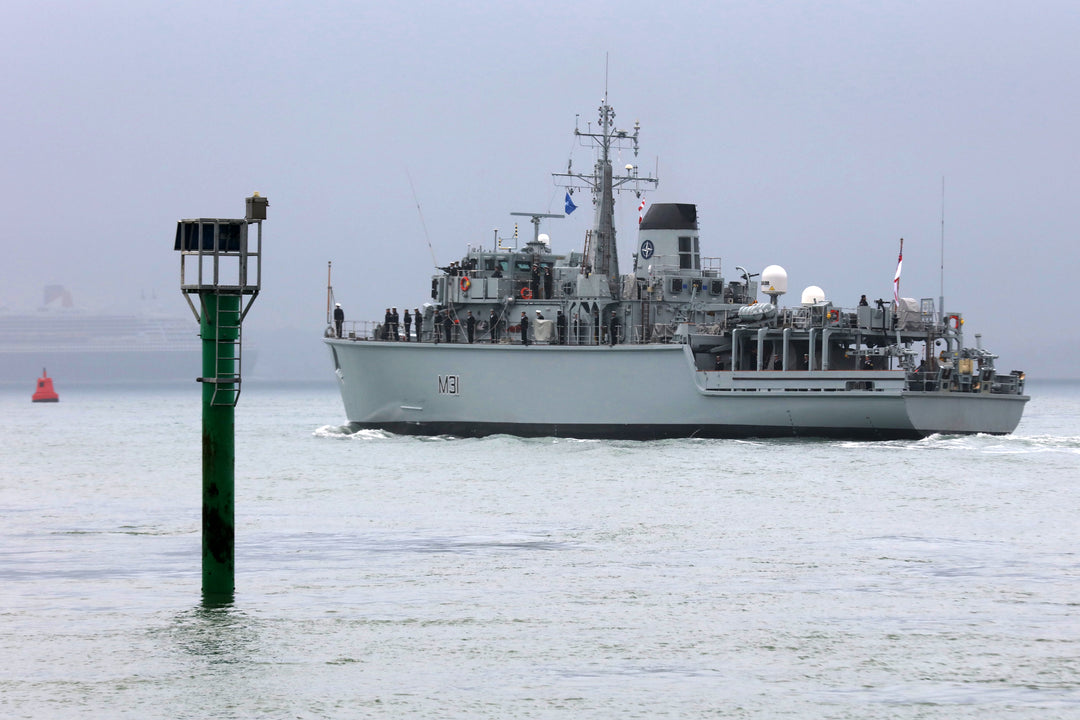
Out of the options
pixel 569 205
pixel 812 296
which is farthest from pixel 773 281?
pixel 569 205

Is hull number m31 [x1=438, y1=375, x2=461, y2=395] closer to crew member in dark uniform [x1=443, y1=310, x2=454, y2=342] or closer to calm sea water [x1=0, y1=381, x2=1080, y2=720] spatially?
crew member in dark uniform [x1=443, y1=310, x2=454, y2=342]

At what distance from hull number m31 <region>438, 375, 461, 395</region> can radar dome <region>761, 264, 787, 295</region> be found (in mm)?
10814

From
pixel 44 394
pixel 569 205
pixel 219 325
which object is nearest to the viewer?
pixel 219 325

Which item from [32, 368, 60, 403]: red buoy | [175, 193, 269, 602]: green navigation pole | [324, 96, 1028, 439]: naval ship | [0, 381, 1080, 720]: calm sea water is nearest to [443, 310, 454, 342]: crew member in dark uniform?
[324, 96, 1028, 439]: naval ship

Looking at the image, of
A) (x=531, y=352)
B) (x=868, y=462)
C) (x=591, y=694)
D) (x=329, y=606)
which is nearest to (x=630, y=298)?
(x=531, y=352)

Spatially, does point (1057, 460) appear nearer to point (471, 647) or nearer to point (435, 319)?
point (435, 319)

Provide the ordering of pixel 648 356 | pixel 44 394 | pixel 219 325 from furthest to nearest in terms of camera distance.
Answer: pixel 44 394 < pixel 648 356 < pixel 219 325

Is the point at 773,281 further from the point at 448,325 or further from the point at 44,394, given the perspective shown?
the point at 44,394

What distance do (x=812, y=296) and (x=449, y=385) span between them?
493 inches

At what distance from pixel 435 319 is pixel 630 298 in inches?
288

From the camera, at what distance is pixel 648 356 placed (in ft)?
160

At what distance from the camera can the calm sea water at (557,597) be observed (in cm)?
1505

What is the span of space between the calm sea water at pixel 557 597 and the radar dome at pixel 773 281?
47.2 ft

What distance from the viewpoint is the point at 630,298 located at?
5266 centimetres
